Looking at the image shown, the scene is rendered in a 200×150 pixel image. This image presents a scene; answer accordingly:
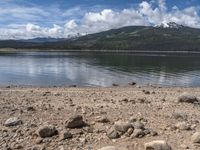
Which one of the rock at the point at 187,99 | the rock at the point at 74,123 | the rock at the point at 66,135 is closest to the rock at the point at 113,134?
the rock at the point at 66,135

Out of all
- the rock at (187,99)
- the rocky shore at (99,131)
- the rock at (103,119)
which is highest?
the rock at (103,119)

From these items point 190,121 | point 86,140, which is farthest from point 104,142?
point 190,121

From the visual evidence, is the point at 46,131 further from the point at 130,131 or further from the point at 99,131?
the point at 130,131

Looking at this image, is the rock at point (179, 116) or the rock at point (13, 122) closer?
the rock at point (13, 122)

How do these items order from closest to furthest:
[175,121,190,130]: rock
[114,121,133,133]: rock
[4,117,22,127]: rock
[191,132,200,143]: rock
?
[191,132,200,143]: rock → [114,121,133,133]: rock → [175,121,190,130]: rock → [4,117,22,127]: rock

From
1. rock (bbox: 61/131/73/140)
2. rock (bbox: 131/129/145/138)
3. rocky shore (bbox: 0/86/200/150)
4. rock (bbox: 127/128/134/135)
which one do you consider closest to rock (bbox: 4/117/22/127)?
rocky shore (bbox: 0/86/200/150)

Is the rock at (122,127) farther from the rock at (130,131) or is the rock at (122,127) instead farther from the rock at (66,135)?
Answer: the rock at (66,135)

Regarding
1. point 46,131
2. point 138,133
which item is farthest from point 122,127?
point 46,131

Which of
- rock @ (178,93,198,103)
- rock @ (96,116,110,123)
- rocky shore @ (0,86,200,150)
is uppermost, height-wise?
rock @ (96,116,110,123)

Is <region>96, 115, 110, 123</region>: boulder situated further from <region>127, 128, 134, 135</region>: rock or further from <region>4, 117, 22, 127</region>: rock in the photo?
<region>4, 117, 22, 127</region>: rock

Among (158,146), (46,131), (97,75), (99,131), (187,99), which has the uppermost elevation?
(158,146)

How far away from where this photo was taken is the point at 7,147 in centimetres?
1402

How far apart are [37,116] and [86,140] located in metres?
4.92

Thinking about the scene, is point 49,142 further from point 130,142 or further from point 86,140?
point 130,142
